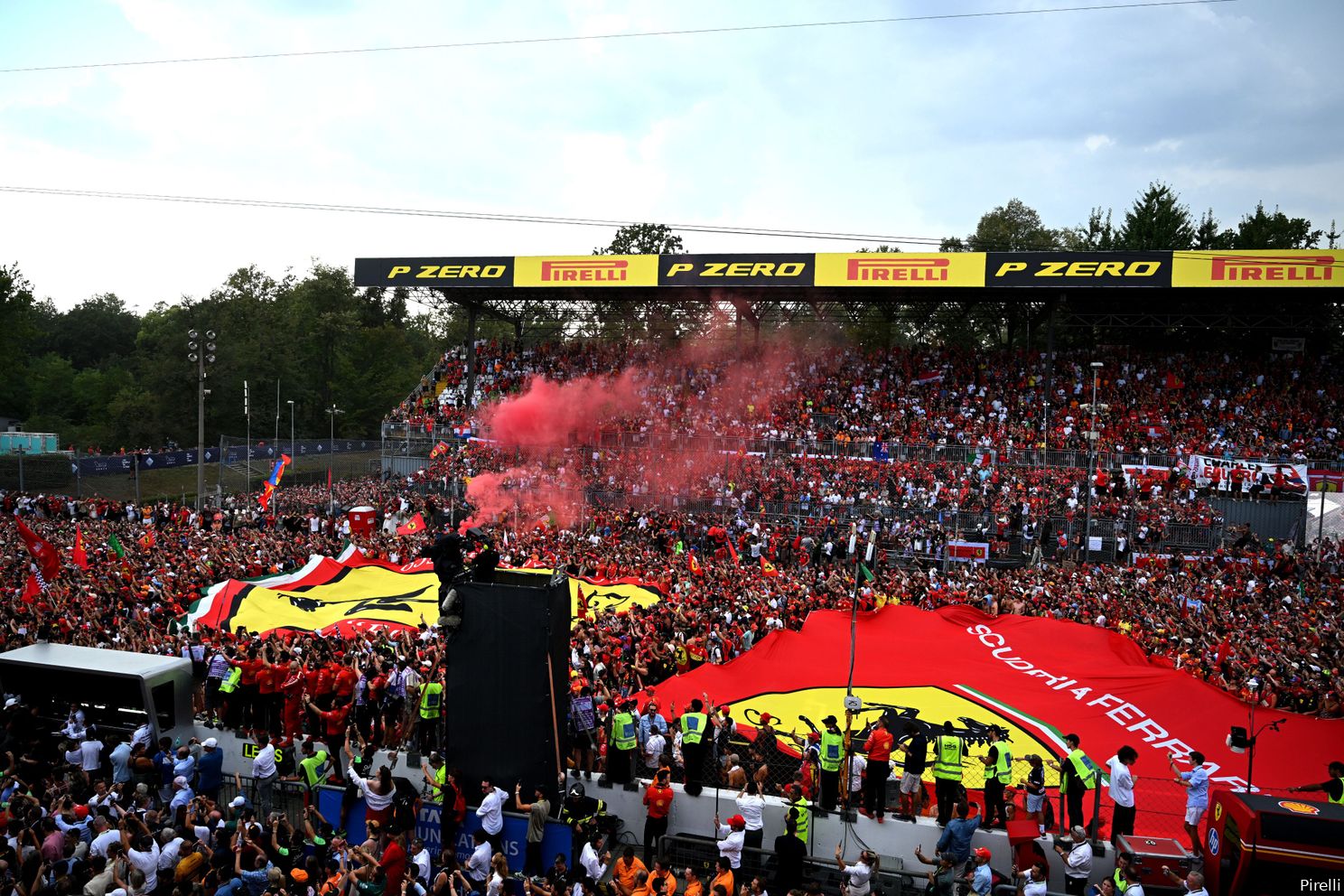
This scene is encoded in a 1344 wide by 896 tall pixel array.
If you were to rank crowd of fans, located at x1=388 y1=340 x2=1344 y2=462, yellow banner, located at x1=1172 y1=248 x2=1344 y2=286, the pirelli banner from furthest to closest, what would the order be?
crowd of fans, located at x1=388 y1=340 x2=1344 y2=462 < the pirelli banner < yellow banner, located at x1=1172 y1=248 x2=1344 y2=286

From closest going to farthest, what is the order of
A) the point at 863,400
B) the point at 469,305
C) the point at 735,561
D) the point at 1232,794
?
the point at 1232,794 < the point at 735,561 < the point at 863,400 < the point at 469,305

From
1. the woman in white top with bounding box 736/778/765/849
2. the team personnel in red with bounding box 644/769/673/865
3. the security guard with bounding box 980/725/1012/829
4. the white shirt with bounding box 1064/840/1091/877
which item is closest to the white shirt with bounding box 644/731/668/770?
the team personnel in red with bounding box 644/769/673/865

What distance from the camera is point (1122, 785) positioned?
9.31 metres

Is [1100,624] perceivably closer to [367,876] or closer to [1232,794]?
[1232,794]

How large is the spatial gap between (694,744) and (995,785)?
3.26 metres

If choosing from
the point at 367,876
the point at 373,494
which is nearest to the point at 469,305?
the point at 373,494

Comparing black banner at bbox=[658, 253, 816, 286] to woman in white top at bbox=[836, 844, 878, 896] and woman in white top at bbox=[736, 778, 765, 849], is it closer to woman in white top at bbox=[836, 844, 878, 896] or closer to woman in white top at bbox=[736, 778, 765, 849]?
woman in white top at bbox=[736, 778, 765, 849]

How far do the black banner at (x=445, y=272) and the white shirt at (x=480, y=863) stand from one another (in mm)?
29055

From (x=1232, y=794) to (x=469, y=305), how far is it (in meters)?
35.2

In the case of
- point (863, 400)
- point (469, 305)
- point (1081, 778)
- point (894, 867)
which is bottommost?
point (894, 867)

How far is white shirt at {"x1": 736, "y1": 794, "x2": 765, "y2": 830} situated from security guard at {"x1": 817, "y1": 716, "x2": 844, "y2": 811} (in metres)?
0.96

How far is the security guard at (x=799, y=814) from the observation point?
30.6 ft

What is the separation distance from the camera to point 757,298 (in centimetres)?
3719

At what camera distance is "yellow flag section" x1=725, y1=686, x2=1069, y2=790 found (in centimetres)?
1154
